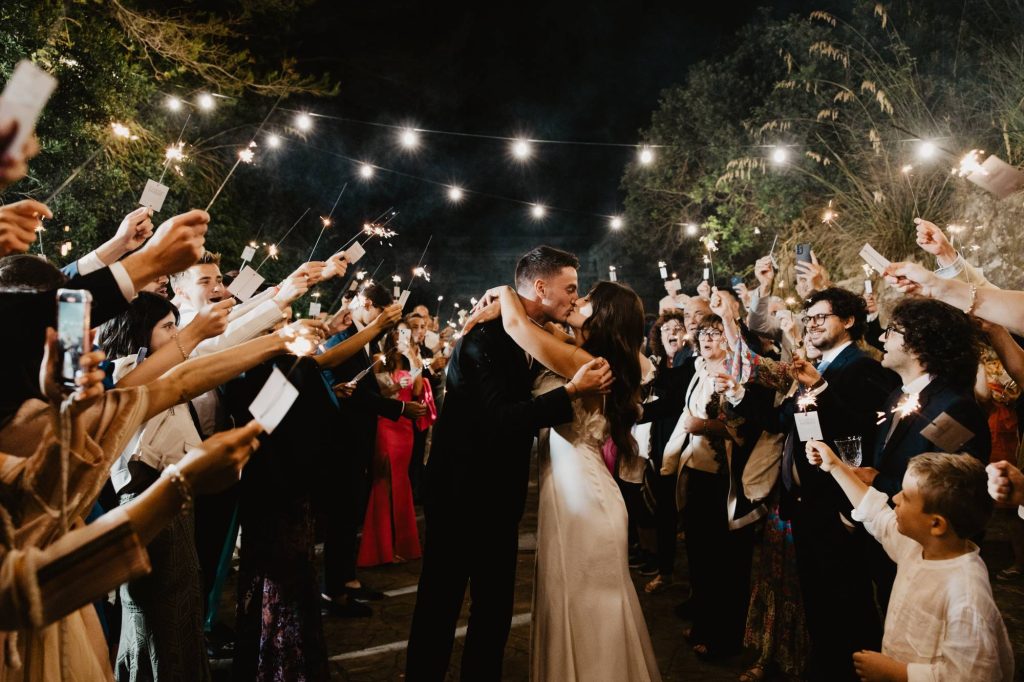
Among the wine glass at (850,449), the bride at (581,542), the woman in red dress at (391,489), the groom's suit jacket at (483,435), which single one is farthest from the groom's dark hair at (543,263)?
the woman in red dress at (391,489)

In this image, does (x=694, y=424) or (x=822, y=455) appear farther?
(x=694, y=424)

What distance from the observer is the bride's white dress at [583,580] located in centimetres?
310

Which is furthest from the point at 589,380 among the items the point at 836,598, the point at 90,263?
the point at 90,263

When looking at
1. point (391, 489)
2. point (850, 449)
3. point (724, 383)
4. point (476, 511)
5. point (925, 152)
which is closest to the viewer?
point (476, 511)

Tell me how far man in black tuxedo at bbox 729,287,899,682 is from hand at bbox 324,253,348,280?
9.20 ft

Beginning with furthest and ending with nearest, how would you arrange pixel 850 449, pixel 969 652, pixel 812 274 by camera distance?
1. pixel 812 274
2. pixel 850 449
3. pixel 969 652

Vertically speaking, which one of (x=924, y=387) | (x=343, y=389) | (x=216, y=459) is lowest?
(x=216, y=459)

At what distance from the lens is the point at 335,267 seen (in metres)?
3.83

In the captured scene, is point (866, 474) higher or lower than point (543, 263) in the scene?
lower

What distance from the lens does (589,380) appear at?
301 centimetres

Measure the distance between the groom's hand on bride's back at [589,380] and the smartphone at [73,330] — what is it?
6.79ft

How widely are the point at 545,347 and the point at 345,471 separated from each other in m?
2.97

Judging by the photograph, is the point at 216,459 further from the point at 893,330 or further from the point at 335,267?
the point at 893,330

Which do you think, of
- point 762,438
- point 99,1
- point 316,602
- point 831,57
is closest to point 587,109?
point 831,57
